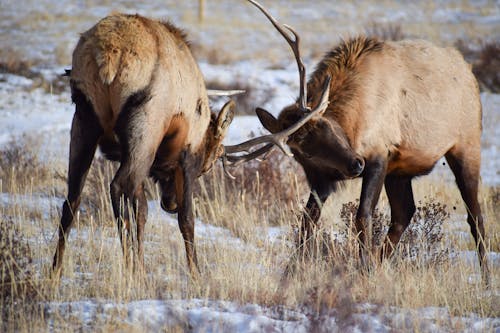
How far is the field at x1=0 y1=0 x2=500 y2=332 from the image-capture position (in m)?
5.14

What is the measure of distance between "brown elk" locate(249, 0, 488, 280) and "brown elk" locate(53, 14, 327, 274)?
3.76 feet

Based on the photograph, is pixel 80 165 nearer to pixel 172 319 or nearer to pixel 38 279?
pixel 38 279

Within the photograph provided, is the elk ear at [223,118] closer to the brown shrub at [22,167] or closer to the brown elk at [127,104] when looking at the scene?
the brown elk at [127,104]

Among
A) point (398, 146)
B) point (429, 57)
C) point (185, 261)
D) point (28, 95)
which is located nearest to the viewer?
point (185, 261)

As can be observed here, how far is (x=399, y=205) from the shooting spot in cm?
862

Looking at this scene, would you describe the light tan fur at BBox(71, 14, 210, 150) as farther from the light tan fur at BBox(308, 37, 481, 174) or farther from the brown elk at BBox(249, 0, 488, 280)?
the light tan fur at BBox(308, 37, 481, 174)

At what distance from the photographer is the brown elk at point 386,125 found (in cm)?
726

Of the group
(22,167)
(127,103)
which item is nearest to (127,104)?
(127,103)

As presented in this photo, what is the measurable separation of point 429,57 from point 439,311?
3401 mm

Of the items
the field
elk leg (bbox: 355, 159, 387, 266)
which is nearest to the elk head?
elk leg (bbox: 355, 159, 387, 266)

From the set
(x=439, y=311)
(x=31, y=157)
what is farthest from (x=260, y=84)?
(x=439, y=311)

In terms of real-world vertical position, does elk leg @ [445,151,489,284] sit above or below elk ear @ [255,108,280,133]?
below

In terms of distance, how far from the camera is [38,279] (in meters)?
5.46

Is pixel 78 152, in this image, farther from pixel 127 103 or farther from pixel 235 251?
pixel 235 251
